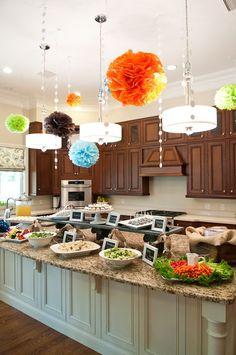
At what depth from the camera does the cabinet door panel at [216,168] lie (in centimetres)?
436

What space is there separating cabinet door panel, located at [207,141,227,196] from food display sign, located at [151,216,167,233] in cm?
241

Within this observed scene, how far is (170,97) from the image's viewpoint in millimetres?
5242

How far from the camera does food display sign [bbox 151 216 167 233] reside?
2262 millimetres

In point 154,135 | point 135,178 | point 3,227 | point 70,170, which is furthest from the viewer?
point 70,170

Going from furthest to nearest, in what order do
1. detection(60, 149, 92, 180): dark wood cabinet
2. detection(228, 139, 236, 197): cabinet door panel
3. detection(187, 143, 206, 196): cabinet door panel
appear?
detection(60, 149, 92, 180): dark wood cabinet → detection(187, 143, 206, 196): cabinet door panel → detection(228, 139, 236, 197): cabinet door panel

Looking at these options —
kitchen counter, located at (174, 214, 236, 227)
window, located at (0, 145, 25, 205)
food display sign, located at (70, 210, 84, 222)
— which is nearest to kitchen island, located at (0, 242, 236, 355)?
food display sign, located at (70, 210, 84, 222)

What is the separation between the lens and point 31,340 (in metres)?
2.53

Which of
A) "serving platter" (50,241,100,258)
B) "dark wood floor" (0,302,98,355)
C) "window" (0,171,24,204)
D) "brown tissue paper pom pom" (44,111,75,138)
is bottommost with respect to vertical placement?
"dark wood floor" (0,302,98,355)

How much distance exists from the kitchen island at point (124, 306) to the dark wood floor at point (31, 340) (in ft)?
0.22

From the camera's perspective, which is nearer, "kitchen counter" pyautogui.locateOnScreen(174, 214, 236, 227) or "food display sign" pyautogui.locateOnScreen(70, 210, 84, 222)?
"food display sign" pyautogui.locateOnScreen(70, 210, 84, 222)

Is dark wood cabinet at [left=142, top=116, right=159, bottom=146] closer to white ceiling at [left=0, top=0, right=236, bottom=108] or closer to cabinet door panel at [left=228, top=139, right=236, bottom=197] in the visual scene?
white ceiling at [left=0, top=0, right=236, bottom=108]

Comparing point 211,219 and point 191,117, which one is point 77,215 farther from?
point 211,219

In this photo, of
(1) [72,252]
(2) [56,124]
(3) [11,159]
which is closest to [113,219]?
(1) [72,252]

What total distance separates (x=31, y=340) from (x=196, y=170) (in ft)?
11.2
